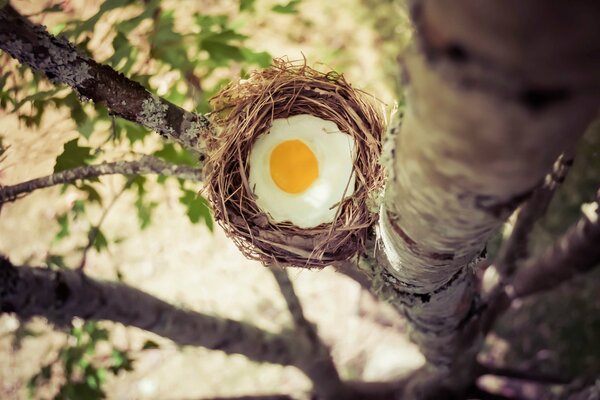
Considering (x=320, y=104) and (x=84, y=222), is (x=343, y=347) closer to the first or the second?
(x=84, y=222)

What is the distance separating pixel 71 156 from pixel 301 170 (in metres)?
0.66

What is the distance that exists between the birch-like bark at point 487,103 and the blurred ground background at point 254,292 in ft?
7.03

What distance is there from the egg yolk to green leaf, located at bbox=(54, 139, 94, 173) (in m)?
0.60

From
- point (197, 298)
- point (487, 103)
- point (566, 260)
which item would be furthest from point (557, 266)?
point (197, 298)

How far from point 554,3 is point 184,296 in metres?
2.95

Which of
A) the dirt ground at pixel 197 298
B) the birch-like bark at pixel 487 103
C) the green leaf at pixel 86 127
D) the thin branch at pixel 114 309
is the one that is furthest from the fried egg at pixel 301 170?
the dirt ground at pixel 197 298

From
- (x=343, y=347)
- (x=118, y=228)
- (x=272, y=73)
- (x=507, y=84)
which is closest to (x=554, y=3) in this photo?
(x=507, y=84)

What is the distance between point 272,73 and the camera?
97 cm

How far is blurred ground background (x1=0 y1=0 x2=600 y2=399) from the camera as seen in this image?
2.66 m

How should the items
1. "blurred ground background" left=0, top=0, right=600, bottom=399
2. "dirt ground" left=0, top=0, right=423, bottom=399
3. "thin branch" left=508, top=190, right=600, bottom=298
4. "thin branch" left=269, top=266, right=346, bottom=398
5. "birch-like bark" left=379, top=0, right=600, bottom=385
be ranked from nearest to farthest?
1. "birch-like bark" left=379, top=0, right=600, bottom=385
2. "thin branch" left=508, top=190, right=600, bottom=298
3. "thin branch" left=269, top=266, right=346, bottom=398
4. "blurred ground background" left=0, top=0, right=600, bottom=399
5. "dirt ground" left=0, top=0, right=423, bottom=399

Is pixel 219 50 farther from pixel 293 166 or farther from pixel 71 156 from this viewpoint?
pixel 293 166

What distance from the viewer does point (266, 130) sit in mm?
914

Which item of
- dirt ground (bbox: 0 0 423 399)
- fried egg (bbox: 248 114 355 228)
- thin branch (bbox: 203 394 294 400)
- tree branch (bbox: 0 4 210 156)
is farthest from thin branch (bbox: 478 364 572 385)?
tree branch (bbox: 0 4 210 156)

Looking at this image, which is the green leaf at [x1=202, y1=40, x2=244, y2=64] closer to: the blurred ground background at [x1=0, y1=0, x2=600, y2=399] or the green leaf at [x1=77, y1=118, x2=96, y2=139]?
the green leaf at [x1=77, y1=118, x2=96, y2=139]
